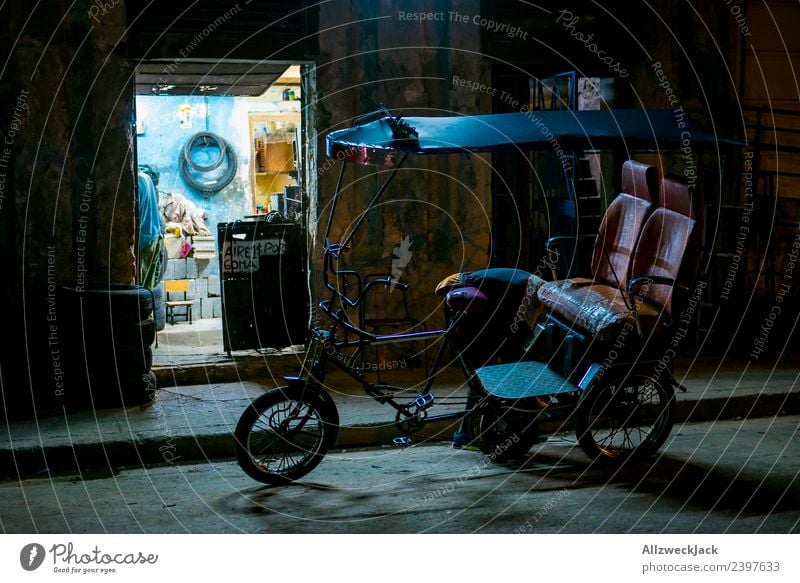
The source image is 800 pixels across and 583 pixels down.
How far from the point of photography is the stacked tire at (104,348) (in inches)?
326

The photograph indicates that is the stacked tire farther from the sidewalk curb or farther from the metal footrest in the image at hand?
the metal footrest

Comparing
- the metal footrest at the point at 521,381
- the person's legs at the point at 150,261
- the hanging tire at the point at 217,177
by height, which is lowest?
the metal footrest at the point at 521,381

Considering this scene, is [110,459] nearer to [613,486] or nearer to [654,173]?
[613,486]

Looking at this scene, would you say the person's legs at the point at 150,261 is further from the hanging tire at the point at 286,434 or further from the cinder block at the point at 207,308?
the hanging tire at the point at 286,434

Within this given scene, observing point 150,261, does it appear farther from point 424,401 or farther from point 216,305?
point 424,401

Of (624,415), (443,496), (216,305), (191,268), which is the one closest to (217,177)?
(191,268)

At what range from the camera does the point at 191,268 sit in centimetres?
1361

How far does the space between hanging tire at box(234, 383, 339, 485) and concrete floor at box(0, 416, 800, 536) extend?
4.5 inches

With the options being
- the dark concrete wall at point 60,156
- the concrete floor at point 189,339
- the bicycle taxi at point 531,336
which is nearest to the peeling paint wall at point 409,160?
the concrete floor at point 189,339

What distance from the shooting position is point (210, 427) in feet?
25.0

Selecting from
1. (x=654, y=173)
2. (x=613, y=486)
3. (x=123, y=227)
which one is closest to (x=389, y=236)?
(x=123, y=227)

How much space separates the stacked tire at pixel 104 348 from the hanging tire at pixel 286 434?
215cm

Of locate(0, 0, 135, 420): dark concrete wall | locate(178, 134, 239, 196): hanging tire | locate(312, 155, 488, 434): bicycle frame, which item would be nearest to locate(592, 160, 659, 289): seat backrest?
locate(312, 155, 488, 434): bicycle frame

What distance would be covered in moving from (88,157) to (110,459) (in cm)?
287
